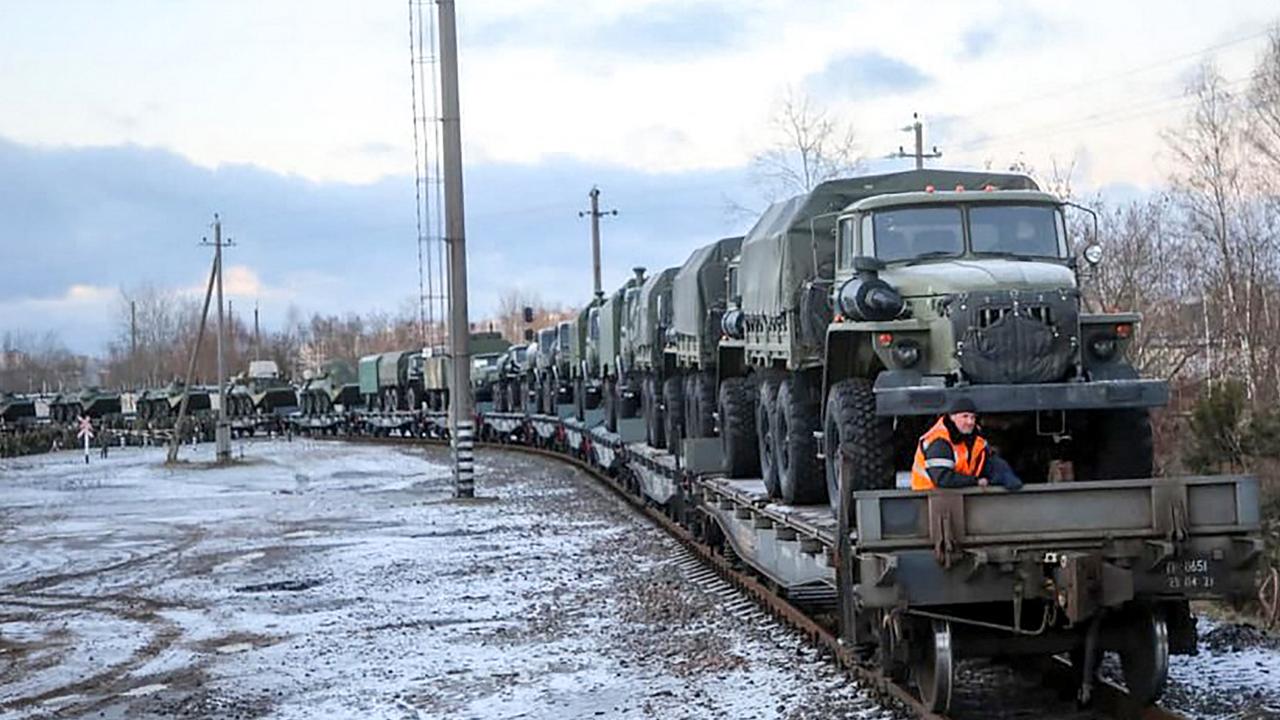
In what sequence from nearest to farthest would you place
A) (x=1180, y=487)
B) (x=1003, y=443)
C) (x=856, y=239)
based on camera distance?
1. (x=1180, y=487)
2. (x=1003, y=443)
3. (x=856, y=239)

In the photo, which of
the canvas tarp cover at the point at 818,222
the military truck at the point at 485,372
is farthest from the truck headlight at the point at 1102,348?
the military truck at the point at 485,372

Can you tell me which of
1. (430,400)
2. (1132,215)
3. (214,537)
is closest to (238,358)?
(430,400)

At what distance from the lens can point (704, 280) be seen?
17312 mm

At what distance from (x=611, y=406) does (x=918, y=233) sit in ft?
53.8

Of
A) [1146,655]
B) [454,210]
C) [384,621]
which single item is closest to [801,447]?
[1146,655]

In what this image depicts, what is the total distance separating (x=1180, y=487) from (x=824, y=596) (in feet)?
15.5

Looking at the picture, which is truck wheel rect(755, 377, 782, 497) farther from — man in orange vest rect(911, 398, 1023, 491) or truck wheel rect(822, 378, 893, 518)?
man in orange vest rect(911, 398, 1023, 491)

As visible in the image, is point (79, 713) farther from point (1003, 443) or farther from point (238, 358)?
point (238, 358)

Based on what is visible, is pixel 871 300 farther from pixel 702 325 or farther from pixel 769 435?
pixel 702 325

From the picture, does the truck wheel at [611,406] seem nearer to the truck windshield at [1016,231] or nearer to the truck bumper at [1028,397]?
the truck windshield at [1016,231]

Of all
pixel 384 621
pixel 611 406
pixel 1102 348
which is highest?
pixel 1102 348

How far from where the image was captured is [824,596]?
12.5 metres

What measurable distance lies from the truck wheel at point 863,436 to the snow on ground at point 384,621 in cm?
134

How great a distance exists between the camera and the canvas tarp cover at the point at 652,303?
70.9 ft
